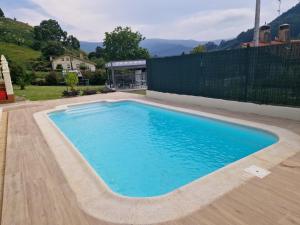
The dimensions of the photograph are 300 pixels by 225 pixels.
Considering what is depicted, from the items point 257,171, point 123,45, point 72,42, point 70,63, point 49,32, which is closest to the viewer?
point 257,171

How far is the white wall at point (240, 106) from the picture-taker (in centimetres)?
726

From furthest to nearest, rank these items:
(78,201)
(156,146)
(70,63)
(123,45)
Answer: (70,63) → (123,45) → (156,146) → (78,201)

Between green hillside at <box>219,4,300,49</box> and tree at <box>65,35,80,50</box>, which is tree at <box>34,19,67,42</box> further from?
green hillside at <box>219,4,300,49</box>

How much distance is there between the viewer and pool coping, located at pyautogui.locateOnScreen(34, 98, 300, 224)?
3051 millimetres

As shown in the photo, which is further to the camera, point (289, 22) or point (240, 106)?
point (289, 22)

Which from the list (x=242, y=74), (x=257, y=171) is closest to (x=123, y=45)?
(x=242, y=74)

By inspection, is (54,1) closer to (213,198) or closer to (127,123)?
(127,123)

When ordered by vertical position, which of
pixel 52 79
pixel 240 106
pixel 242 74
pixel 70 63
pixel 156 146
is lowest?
pixel 156 146

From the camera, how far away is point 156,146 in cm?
706

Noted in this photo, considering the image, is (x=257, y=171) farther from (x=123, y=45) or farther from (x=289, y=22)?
(x=289, y=22)

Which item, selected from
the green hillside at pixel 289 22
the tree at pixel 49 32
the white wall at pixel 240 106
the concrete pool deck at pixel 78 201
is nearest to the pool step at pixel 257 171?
the concrete pool deck at pixel 78 201

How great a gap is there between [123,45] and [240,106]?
39221 millimetres

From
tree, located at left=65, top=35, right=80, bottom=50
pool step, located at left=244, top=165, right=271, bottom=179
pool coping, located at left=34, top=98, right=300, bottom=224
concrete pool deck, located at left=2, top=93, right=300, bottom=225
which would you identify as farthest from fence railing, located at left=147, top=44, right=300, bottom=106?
tree, located at left=65, top=35, right=80, bottom=50

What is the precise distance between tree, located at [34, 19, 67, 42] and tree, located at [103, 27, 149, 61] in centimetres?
4588
